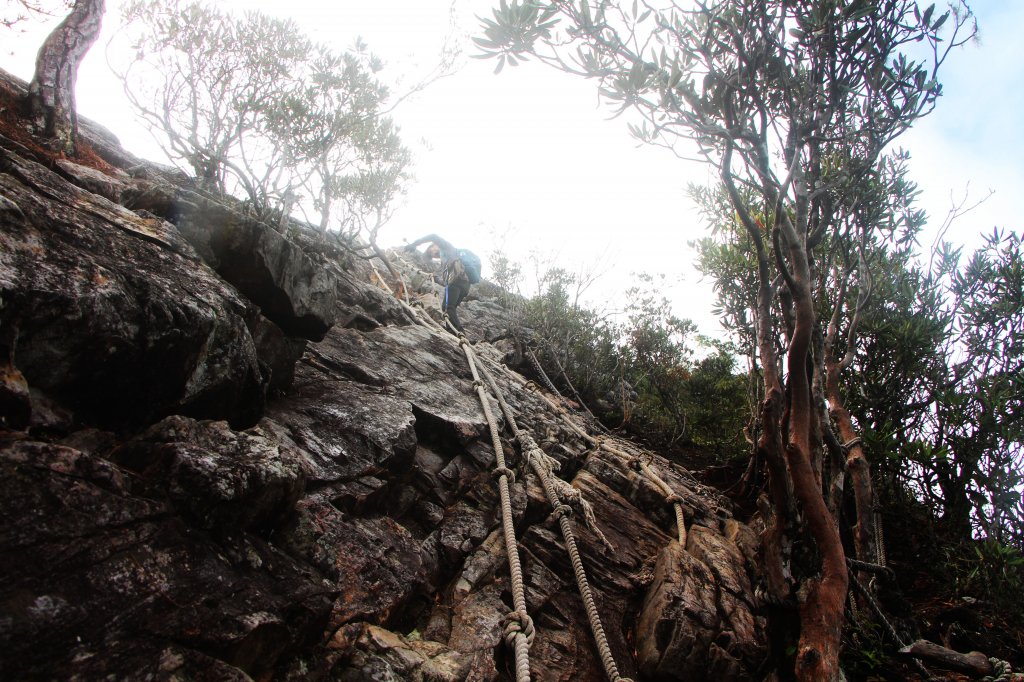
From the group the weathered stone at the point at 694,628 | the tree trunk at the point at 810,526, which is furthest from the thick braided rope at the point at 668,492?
the tree trunk at the point at 810,526

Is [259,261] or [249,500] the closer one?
[249,500]

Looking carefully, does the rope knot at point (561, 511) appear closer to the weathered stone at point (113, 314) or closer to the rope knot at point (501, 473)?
the rope knot at point (501, 473)

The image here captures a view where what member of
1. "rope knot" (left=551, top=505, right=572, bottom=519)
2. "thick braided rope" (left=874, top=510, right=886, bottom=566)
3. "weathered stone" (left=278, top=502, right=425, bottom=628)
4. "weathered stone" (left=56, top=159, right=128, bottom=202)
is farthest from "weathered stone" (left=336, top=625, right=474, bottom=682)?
"thick braided rope" (left=874, top=510, right=886, bottom=566)

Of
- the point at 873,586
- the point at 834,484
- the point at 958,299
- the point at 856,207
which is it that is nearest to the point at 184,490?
the point at 834,484

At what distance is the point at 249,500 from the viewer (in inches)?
104

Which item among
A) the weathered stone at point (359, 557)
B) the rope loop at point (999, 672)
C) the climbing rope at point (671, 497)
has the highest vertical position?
the rope loop at point (999, 672)

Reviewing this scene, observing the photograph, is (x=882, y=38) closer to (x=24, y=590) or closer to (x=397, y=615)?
(x=397, y=615)

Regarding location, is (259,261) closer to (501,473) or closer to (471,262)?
(501,473)

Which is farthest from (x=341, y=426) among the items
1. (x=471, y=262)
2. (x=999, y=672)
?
(x=471, y=262)

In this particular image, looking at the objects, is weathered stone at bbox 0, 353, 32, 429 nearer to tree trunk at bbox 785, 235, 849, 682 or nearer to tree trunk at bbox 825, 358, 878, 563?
tree trunk at bbox 785, 235, 849, 682

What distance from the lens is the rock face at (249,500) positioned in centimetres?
204

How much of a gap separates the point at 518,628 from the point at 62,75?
6.47 meters

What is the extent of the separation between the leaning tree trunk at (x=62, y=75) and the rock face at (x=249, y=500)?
481 millimetres

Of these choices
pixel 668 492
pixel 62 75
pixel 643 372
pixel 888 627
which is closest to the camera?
pixel 888 627
